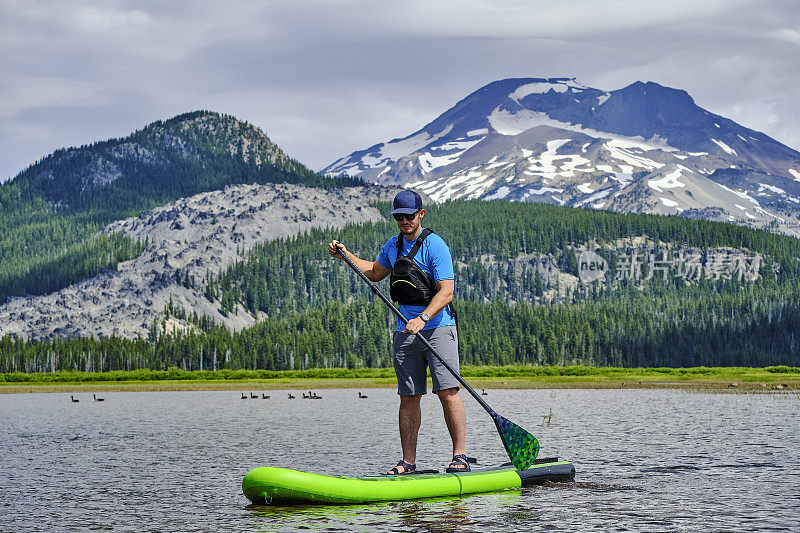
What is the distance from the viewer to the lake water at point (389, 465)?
51.0 ft

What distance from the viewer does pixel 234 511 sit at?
16.9m

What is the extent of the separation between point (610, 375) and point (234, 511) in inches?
6015

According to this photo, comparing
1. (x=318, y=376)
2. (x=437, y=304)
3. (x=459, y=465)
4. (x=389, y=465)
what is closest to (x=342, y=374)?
(x=318, y=376)

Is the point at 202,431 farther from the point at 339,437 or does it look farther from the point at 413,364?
the point at 413,364

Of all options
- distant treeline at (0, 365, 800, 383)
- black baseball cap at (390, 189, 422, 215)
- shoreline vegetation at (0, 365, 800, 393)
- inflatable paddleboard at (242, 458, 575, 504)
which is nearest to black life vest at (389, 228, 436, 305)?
black baseball cap at (390, 189, 422, 215)

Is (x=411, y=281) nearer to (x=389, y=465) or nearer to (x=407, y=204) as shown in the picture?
(x=407, y=204)

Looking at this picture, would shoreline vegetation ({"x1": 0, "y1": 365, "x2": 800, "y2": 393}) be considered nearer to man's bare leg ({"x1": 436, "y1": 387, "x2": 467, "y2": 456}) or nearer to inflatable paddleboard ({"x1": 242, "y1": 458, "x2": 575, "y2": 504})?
man's bare leg ({"x1": 436, "y1": 387, "x2": 467, "y2": 456})

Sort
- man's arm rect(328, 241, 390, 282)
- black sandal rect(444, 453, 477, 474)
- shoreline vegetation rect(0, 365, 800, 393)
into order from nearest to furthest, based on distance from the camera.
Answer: black sandal rect(444, 453, 477, 474)
man's arm rect(328, 241, 390, 282)
shoreline vegetation rect(0, 365, 800, 393)

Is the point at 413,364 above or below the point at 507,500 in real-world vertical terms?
above

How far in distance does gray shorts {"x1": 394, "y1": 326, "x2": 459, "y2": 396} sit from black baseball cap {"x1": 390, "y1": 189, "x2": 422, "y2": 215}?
2.43 meters

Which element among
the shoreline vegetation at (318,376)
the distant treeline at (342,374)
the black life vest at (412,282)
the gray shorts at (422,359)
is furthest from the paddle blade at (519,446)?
the distant treeline at (342,374)

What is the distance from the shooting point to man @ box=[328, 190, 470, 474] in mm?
18812

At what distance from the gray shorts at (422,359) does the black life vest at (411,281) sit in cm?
68

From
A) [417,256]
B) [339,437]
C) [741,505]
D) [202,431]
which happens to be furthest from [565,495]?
[202,431]
